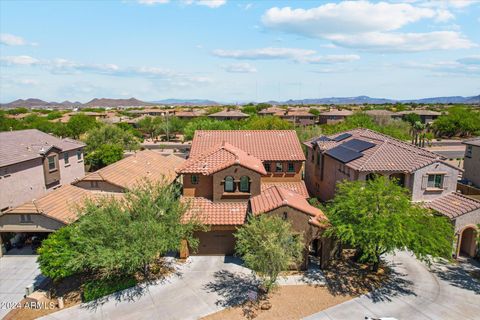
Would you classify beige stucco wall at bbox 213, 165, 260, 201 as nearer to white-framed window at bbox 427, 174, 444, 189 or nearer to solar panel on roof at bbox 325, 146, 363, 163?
solar panel on roof at bbox 325, 146, 363, 163

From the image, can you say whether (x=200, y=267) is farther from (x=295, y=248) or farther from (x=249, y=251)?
(x=295, y=248)

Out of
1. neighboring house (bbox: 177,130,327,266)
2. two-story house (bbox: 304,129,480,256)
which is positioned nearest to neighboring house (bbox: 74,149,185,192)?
neighboring house (bbox: 177,130,327,266)

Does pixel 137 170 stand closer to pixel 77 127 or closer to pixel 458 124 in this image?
pixel 77 127

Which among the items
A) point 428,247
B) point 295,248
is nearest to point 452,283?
point 428,247

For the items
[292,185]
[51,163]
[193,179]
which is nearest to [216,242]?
[193,179]

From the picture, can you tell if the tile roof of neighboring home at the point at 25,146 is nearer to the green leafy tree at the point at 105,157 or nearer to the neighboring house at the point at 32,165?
the neighboring house at the point at 32,165

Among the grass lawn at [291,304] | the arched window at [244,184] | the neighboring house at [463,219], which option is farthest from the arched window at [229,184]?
the neighboring house at [463,219]
